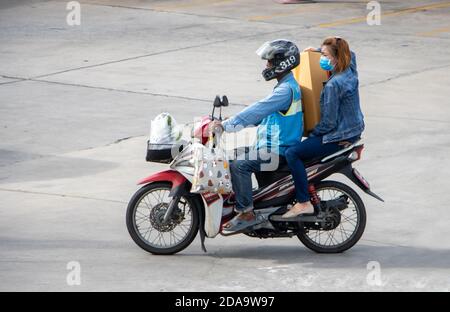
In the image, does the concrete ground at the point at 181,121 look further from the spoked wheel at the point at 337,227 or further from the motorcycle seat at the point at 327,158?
the motorcycle seat at the point at 327,158

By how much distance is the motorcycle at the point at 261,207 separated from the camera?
964 centimetres

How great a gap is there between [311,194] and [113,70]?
9.10 m

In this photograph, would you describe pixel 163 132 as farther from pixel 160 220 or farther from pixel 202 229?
pixel 202 229

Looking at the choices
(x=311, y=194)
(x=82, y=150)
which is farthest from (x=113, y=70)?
(x=311, y=194)

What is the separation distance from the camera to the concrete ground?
9438 mm

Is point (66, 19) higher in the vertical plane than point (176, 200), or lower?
higher

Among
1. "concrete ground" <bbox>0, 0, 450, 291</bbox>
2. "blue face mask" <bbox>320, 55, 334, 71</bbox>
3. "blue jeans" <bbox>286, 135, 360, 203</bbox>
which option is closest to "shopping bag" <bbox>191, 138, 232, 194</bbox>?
"blue jeans" <bbox>286, 135, 360, 203</bbox>

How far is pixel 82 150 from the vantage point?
13.7 meters

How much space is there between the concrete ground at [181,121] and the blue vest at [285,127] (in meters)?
0.95

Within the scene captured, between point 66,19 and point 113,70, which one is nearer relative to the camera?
point 113,70

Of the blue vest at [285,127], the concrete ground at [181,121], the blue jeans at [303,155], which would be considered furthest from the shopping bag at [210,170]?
the concrete ground at [181,121]

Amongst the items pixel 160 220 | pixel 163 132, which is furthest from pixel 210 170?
pixel 160 220
